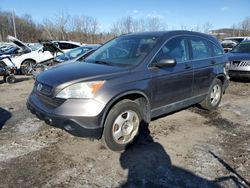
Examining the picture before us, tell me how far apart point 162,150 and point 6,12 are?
2100 inches

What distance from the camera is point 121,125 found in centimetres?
402

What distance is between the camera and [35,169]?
11.5 feet

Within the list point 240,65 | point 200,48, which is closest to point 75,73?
point 200,48

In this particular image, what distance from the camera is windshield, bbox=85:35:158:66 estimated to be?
4.36m

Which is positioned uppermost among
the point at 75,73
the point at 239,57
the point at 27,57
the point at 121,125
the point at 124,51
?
the point at 124,51

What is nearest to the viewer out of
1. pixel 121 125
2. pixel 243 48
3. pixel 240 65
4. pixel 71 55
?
pixel 121 125

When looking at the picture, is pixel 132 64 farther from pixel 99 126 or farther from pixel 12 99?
pixel 12 99

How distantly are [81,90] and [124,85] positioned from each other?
0.64 meters

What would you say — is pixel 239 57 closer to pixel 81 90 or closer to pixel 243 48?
pixel 243 48

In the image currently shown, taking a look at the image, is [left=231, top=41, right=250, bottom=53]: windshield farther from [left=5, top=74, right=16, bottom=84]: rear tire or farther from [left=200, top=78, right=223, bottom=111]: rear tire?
[left=5, top=74, right=16, bottom=84]: rear tire

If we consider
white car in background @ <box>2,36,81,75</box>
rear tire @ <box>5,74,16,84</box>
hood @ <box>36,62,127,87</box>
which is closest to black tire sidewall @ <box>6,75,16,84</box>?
rear tire @ <box>5,74,16,84</box>

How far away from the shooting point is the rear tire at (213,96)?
5.89 metres

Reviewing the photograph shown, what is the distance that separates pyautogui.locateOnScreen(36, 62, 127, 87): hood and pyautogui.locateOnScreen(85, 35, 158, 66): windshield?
31 centimetres

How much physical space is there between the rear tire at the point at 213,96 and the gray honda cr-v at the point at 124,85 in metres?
0.32
